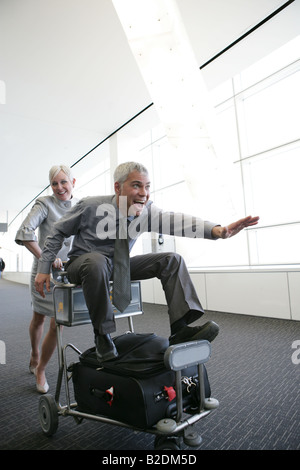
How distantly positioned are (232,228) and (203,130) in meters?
3.64

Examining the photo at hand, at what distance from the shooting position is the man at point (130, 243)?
1.22 m

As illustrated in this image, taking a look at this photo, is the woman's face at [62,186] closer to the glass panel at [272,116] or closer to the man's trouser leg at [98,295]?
the man's trouser leg at [98,295]

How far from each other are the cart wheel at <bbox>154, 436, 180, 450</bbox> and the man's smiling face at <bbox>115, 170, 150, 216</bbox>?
0.94m

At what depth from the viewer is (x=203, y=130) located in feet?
15.2

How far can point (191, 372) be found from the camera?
49.4 inches

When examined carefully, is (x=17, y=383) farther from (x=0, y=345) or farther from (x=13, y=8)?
(x=13, y=8)

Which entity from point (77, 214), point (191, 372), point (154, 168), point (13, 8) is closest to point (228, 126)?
point (154, 168)

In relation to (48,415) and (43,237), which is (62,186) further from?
(48,415)

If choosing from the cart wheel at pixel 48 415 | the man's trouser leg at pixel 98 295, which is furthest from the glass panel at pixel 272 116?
the cart wheel at pixel 48 415

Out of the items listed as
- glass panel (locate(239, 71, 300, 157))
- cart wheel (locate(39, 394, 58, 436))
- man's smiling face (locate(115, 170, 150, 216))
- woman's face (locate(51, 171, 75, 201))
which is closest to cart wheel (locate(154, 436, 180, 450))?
cart wheel (locate(39, 394, 58, 436))

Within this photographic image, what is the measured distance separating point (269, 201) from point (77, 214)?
12.9 ft

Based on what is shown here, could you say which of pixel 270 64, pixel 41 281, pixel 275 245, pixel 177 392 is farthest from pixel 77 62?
pixel 177 392

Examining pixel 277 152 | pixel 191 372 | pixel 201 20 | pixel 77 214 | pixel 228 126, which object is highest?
pixel 201 20

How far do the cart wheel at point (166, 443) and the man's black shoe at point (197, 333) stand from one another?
0.35m
